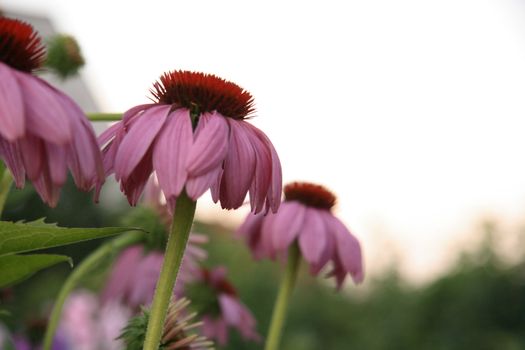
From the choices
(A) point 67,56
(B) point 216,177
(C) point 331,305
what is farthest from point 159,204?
(C) point 331,305

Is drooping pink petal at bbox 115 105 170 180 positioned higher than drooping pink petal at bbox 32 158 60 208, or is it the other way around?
drooping pink petal at bbox 115 105 170 180

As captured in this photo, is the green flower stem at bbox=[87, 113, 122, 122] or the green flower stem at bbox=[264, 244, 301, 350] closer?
the green flower stem at bbox=[87, 113, 122, 122]

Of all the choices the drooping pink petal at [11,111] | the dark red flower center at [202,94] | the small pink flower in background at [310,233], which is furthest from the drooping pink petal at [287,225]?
the drooping pink petal at [11,111]

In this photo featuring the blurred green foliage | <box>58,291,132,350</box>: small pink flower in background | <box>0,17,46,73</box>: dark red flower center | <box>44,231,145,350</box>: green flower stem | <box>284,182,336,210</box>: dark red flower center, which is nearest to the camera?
<box>0,17,46,73</box>: dark red flower center

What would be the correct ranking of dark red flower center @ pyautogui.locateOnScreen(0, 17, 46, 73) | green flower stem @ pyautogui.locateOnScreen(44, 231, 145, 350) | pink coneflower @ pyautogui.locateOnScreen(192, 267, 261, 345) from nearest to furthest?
1. dark red flower center @ pyautogui.locateOnScreen(0, 17, 46, 73)
2. green flower stem @ pyautogui.locateOnScreen(44, 231, 145, 350)
3. pink coneflower @ pyautogui.locateOnScreen(192, 267, 261, 345)

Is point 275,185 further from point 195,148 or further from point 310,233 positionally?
point 310,233

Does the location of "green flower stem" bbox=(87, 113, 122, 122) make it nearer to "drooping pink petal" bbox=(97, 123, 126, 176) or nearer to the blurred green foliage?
"drooping pink petal" bbox=(97, 123, 126, 176)

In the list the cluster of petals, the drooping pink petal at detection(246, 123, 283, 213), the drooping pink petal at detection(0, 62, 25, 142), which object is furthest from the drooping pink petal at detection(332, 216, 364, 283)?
the drooping pink petal at detection(0, 62, 25, 142)

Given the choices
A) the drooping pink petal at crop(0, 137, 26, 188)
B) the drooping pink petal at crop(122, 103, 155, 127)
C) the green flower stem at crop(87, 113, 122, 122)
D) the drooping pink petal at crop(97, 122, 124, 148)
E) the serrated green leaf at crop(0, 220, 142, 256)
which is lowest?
the serrated green leaf at crop(0, 220, 142, 256)
